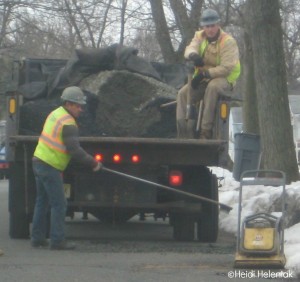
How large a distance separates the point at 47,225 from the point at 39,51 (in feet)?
78.8

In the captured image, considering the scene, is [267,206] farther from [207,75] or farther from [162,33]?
[162,33]

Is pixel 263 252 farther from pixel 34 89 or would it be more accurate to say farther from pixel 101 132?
pixel 34 89

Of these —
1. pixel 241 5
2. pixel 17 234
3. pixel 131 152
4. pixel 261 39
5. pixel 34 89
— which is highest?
pixel 241 5

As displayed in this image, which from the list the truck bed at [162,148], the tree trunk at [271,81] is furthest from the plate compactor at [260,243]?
the tree trunk at [271,81]

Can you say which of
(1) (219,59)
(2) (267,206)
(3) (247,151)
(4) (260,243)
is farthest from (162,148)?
(3) (247,151)

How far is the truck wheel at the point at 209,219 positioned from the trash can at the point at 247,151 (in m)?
8.96

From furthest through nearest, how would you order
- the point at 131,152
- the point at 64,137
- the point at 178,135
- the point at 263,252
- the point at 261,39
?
the point at 261,39
the point at 178,135
the point at 131,152
the point at 64,137
the point at 263,252

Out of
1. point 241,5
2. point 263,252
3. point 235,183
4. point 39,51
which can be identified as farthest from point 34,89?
point 39,51

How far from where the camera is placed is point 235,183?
1981 cm

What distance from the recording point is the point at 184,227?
11.7 metres

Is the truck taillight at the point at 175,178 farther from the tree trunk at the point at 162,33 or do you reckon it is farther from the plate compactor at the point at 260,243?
the tree trunk at the point at 162,33

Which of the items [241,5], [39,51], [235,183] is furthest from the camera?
[39,51]

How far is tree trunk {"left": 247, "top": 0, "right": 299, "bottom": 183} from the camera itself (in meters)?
15.6

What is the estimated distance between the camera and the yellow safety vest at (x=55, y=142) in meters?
10.4
